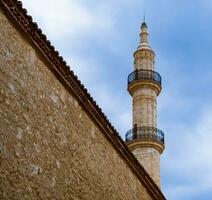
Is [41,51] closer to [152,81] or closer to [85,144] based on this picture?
[85,144]

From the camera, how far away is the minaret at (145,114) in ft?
76.9

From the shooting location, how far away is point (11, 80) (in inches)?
290

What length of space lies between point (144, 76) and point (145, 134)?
3.34 m

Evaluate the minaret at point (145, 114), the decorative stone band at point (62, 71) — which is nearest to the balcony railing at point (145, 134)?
the minaret at point (145, 114)

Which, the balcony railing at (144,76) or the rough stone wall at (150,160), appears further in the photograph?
the balcony railing at (144,76)

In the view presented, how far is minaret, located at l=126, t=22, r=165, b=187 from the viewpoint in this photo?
23453 mm

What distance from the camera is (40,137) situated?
7.86 m

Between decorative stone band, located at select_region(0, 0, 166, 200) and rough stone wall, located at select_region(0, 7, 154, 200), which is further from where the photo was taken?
decorative stone band, located at select_region(0, 0, 166, 200)

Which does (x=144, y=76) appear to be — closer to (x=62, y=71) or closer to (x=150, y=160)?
(x=150, y=160)

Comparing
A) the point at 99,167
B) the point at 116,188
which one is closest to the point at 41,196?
the point at 99,167

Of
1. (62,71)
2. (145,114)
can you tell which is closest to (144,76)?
(145,114)

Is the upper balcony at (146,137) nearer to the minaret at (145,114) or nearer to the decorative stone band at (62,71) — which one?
the minaret at (145,114)

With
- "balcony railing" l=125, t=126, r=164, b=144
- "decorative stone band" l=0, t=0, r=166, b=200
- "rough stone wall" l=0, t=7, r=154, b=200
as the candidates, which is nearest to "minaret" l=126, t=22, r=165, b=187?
"balcony railing" l=125, t=126, r=164, b=144

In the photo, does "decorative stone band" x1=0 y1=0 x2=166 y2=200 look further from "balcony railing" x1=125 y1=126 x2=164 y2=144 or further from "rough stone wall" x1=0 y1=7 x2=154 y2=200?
"balcony railing" x1=125 y1=126 x2=164 y2=144
